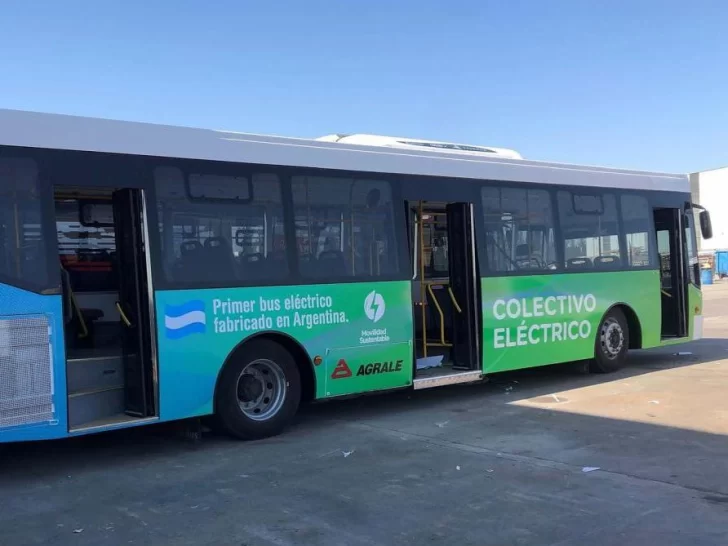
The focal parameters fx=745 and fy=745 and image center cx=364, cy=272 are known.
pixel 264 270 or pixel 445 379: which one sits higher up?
pixel 264 270

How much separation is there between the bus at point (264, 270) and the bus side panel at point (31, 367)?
0.05ft

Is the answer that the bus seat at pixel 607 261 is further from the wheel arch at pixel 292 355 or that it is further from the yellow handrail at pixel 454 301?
the wheel arch at pixel 292 355

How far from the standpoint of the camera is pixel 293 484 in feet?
20.0

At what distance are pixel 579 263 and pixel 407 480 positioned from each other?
223 inches

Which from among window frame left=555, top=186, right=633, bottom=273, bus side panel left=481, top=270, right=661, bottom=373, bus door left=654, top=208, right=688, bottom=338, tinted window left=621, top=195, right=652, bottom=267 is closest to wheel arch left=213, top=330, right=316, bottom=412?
bus side panel left=481, top=270, right=661, bottom=373

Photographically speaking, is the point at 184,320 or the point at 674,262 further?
the point at 674,262

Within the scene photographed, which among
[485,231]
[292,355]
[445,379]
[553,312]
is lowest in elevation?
[445,379]

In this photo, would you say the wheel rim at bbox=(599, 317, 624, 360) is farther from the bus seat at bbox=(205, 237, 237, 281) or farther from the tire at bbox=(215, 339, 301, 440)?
the bus seat at bbox=(205, 237, 237, 281)

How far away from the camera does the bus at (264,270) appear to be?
20.5 feet

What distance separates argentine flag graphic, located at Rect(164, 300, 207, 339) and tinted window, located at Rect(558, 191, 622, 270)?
18.5 ft

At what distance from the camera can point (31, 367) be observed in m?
6.11

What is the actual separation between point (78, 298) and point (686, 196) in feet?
32.2

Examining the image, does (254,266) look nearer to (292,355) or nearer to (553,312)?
(292,355)

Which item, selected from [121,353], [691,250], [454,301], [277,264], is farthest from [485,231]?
[691,250]
